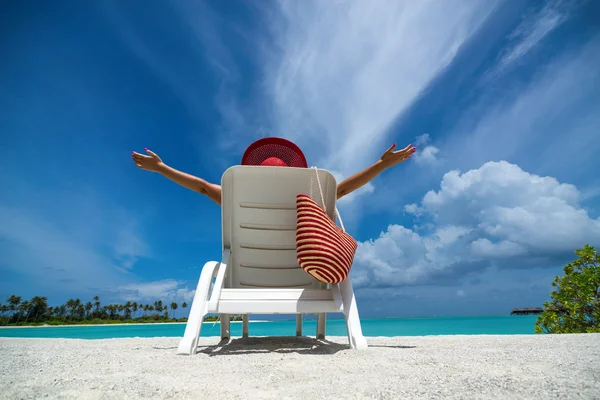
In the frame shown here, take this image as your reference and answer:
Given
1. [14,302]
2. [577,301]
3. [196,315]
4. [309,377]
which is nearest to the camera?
[309,377]

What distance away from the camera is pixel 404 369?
169 centimetres

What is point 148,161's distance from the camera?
3.36 meters

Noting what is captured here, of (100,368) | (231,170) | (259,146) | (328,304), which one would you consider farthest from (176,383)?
(259,146)

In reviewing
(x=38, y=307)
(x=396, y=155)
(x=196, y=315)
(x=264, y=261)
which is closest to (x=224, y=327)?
(x=264, y=261)

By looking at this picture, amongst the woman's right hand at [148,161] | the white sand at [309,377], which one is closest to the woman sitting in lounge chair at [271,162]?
the woman's right hand at [148,161]

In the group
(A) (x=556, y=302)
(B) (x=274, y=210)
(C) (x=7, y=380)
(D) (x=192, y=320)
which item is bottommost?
(C) (x=7, y=380)

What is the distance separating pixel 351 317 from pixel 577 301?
16.6 feet

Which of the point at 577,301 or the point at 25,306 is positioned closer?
the point at 577,301

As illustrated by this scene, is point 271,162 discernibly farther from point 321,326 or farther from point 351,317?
point 321,326

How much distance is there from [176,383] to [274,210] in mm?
1852

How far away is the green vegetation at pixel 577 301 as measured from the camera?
525 cm

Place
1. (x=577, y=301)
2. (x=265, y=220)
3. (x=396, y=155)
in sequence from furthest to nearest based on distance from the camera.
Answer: (x=577, y=301) → (x=396, y=155) → (x=265, y=220)

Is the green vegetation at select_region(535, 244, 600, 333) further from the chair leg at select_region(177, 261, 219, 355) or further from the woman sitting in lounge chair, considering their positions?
the chair leg at select_region(177, 261, 219, 355)

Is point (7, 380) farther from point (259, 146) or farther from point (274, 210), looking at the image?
point (259, 146)
